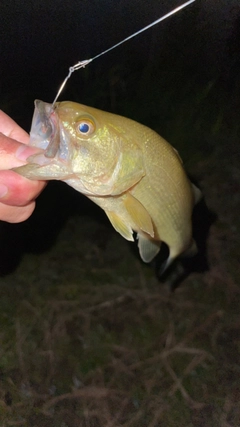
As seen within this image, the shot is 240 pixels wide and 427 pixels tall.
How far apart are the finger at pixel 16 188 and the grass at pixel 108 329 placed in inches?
65.5

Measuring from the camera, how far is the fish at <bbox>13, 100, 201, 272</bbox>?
3.63ft

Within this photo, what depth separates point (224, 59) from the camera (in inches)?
181

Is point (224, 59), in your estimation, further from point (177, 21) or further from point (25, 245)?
point (25, 245)

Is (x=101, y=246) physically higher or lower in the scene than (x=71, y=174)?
lower

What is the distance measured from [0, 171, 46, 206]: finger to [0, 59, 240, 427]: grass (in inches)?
65.5

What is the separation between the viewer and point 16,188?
3.88 feet

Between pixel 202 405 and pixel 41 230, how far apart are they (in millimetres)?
1746

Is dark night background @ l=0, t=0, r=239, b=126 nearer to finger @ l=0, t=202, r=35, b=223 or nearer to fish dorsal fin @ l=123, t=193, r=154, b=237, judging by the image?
finger @ l=0, t=202, r=35, b=223

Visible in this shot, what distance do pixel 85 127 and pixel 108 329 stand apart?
6.20 ft

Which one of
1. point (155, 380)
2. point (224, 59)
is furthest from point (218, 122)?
point (155, 380)

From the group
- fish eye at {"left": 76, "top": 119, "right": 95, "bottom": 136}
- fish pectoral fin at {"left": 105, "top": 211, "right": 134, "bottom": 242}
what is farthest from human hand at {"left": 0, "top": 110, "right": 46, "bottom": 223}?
fish pectoral fin at {"left": 105, "top": 211, "right": 134, "bottom": 242}

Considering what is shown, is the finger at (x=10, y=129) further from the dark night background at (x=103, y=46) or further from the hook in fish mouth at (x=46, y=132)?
the dark night background at (x=103, y=46)

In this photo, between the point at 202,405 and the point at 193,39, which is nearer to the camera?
the point at 202,405

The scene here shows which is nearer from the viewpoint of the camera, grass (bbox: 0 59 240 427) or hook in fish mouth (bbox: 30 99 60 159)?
hook in fish mouth (bbox: 30 99 60 159)
